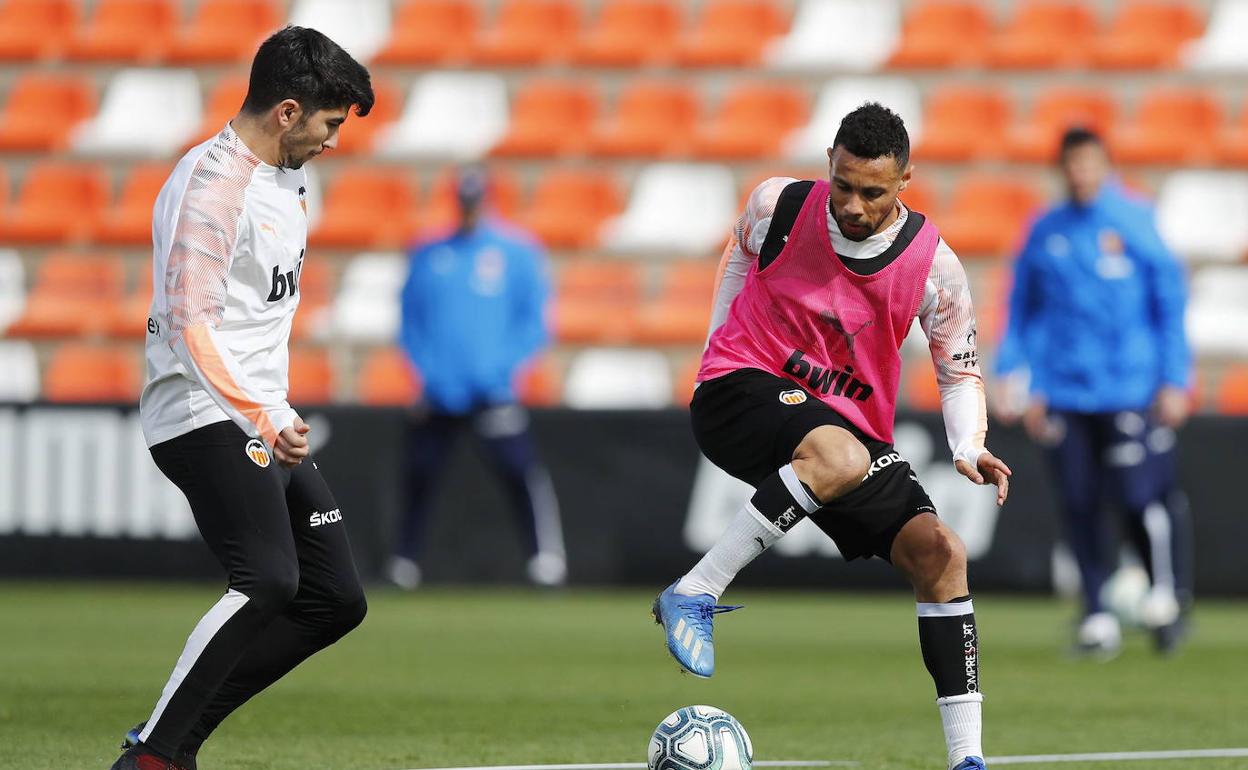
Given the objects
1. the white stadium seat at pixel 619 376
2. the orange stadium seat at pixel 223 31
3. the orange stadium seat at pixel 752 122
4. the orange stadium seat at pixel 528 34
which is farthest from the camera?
the orange stadium seat at pixel 223 31

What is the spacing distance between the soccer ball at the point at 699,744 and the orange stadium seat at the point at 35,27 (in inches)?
560

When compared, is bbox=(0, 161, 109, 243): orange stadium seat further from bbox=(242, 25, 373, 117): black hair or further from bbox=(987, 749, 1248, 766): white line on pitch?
bbox=(987, 749, 1248, 766): white line on pitch

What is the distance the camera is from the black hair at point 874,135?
17.1 ft

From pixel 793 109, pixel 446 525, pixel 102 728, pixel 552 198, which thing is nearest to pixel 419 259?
pixel 446 525

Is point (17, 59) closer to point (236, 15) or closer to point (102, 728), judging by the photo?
point (236, 15)

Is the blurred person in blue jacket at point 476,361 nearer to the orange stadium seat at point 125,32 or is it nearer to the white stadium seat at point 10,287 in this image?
the white stadium seat at point 10,287

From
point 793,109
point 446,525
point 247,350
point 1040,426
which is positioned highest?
point 793,109

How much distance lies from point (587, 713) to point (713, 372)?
2.00m

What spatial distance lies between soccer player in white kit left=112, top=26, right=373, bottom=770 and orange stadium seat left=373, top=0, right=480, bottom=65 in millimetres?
12360

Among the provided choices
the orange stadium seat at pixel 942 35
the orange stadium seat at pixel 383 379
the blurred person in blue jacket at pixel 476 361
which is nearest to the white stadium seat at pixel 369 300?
the orange stadium seat at pixel 383 379

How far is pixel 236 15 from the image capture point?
58.4 feet

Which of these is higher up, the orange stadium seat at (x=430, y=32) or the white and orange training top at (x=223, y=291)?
the orange stadium seat at (x=430, y=32)

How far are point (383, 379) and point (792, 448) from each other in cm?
1001

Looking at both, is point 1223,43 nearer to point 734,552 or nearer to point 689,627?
point 734,552
